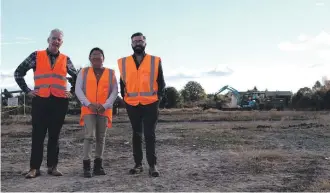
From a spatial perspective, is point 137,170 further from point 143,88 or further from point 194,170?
point 143,88

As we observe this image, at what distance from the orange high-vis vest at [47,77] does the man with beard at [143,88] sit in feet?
2.90

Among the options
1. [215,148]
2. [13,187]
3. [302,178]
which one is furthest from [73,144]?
[302,178]

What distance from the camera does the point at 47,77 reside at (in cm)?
562

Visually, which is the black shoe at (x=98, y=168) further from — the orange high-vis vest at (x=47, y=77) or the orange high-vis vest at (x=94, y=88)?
the orange high-vis vest at (x=47, y=77)

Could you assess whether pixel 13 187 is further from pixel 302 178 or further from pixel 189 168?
pixel 302 178

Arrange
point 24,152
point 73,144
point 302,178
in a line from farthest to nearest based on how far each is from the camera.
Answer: point 73,144, point 24,152, point 302,178

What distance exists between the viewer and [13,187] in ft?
15.8

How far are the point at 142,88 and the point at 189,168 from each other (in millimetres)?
1447

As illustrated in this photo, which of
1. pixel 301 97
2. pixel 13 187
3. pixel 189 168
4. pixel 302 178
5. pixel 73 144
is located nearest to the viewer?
pixel 13 187

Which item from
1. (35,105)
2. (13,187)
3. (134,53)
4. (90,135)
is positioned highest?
(134,53)

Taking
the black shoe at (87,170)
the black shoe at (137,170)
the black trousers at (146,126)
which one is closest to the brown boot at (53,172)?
the black shoe at (87,170)

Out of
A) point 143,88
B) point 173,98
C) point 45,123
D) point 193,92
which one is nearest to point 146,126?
point 143,88

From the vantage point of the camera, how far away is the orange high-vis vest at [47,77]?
18.3 ft

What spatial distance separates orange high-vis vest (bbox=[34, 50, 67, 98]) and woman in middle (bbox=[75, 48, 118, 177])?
10.4 inches
